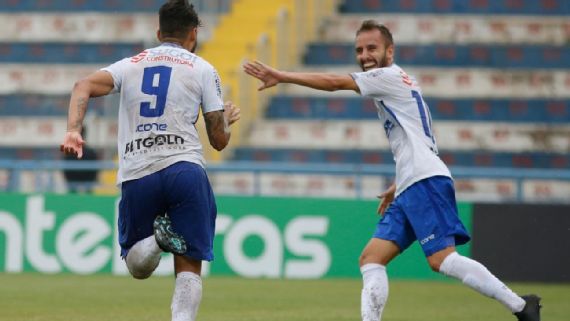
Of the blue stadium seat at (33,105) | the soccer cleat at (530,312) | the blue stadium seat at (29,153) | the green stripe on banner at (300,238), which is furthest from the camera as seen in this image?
the blue stadium seat at (33,105)

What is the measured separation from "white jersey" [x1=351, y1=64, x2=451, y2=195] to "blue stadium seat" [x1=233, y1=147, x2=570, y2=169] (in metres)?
11.9

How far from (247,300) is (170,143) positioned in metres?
5.41

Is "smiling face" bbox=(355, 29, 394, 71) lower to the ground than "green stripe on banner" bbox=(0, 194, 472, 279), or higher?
higher

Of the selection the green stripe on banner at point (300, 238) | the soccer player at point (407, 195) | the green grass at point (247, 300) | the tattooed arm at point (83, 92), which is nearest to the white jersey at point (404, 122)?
the soccer player at point (407, 195)

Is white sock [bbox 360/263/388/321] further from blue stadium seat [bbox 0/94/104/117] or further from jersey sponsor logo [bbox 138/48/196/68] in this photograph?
blue stadium seat [bbox 0/94/104/117]

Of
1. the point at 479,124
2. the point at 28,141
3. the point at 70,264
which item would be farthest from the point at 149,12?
the point at 70,264

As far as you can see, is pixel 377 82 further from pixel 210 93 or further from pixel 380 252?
pixel 210 93

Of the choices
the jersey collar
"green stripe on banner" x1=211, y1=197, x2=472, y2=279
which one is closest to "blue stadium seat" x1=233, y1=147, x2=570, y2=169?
"green stripe on banner" x1=211, y1=197, x2=472, y2=279

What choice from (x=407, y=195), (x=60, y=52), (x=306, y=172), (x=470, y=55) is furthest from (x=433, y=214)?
(x=60, y=52)

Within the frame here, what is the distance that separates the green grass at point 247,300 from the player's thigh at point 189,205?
303cm

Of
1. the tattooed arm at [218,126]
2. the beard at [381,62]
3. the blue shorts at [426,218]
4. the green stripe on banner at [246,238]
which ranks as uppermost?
the beard at [381,62]

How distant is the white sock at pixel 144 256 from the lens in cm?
797

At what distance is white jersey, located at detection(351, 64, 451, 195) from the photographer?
8648 mm

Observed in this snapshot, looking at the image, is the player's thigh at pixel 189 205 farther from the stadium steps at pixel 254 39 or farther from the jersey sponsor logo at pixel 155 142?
the stadium steps at pixel 254 39
